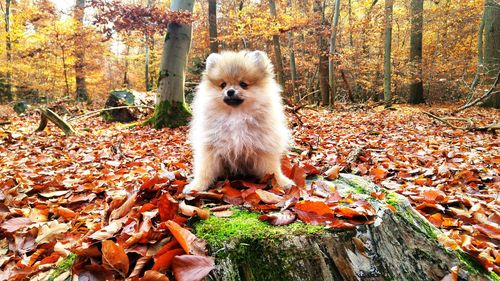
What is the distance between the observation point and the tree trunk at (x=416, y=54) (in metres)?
17.2

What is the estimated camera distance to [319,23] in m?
16.5

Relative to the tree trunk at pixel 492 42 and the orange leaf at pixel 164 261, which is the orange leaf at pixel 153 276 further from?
the tree trunk at pixel 492 42

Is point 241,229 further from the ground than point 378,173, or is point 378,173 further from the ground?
point 241,229

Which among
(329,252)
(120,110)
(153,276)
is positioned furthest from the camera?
(120,110)

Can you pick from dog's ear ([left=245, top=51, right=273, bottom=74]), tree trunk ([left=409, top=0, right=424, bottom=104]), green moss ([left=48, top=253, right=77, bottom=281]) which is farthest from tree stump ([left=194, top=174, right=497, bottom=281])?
tree trunk ([left=409, top=0, right=424, bottom=104])

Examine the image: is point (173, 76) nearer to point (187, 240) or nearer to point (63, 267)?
point (63, 267)

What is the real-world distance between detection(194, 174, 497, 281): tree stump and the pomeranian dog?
74 cm

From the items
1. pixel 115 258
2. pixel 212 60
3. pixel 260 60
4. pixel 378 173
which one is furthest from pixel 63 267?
pixel 378 173

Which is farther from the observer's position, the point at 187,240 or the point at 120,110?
the point at 120,110

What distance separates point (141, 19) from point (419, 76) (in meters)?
15.1

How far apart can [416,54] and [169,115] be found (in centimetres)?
1542

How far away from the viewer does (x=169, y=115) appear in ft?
31.0

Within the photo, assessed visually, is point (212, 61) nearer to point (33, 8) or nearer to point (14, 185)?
point (14, 185)

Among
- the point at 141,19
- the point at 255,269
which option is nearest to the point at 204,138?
the point at 255,269
